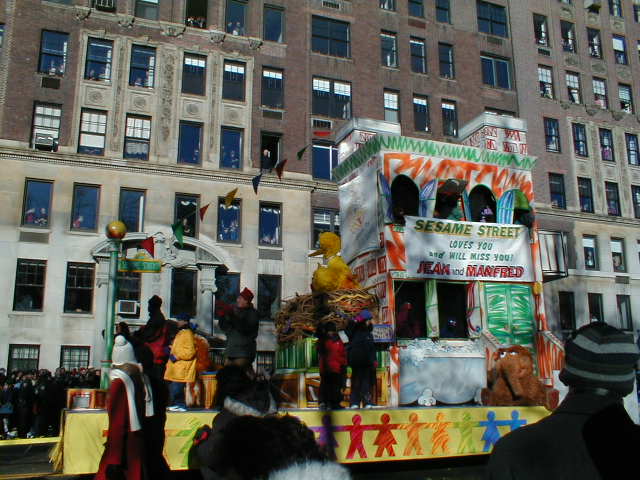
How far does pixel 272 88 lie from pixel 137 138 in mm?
7427

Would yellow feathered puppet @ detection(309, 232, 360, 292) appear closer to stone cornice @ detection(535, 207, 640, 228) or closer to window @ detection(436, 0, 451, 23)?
stone cornice @ detection(535, 207, 640, 228)

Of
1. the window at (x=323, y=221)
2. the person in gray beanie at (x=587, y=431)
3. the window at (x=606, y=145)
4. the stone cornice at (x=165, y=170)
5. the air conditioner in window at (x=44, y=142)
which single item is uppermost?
the window at (x=606, y=145)

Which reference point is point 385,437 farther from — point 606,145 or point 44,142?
point 606,145

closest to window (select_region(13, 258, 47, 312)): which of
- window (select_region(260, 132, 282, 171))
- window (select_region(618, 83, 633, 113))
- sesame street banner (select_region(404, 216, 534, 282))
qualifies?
window (select_region(260, 132, 282, 171))

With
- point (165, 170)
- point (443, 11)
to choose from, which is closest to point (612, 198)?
point (443, 11)

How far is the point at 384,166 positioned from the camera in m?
14.8

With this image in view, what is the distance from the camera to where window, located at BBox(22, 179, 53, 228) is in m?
26.0

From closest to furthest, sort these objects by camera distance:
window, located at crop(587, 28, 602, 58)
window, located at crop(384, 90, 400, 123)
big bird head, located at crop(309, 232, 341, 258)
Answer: big bird head, located at crop(309, 232, 341, 258)
window, located at crop(384, 90, 400, 123)
window, located at crop(587, 28, 602, 58)

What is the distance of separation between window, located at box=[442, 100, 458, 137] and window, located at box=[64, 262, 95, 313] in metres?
20.7

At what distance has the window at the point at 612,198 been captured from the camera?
38031 millimetres

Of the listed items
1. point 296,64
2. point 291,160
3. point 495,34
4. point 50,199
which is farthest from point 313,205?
point 495,34

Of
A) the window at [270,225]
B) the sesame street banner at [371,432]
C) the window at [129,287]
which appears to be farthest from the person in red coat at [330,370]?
the window at [270,225]

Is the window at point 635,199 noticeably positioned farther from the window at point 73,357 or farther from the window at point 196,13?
the window at point 73,357

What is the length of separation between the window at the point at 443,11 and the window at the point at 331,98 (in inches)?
337
